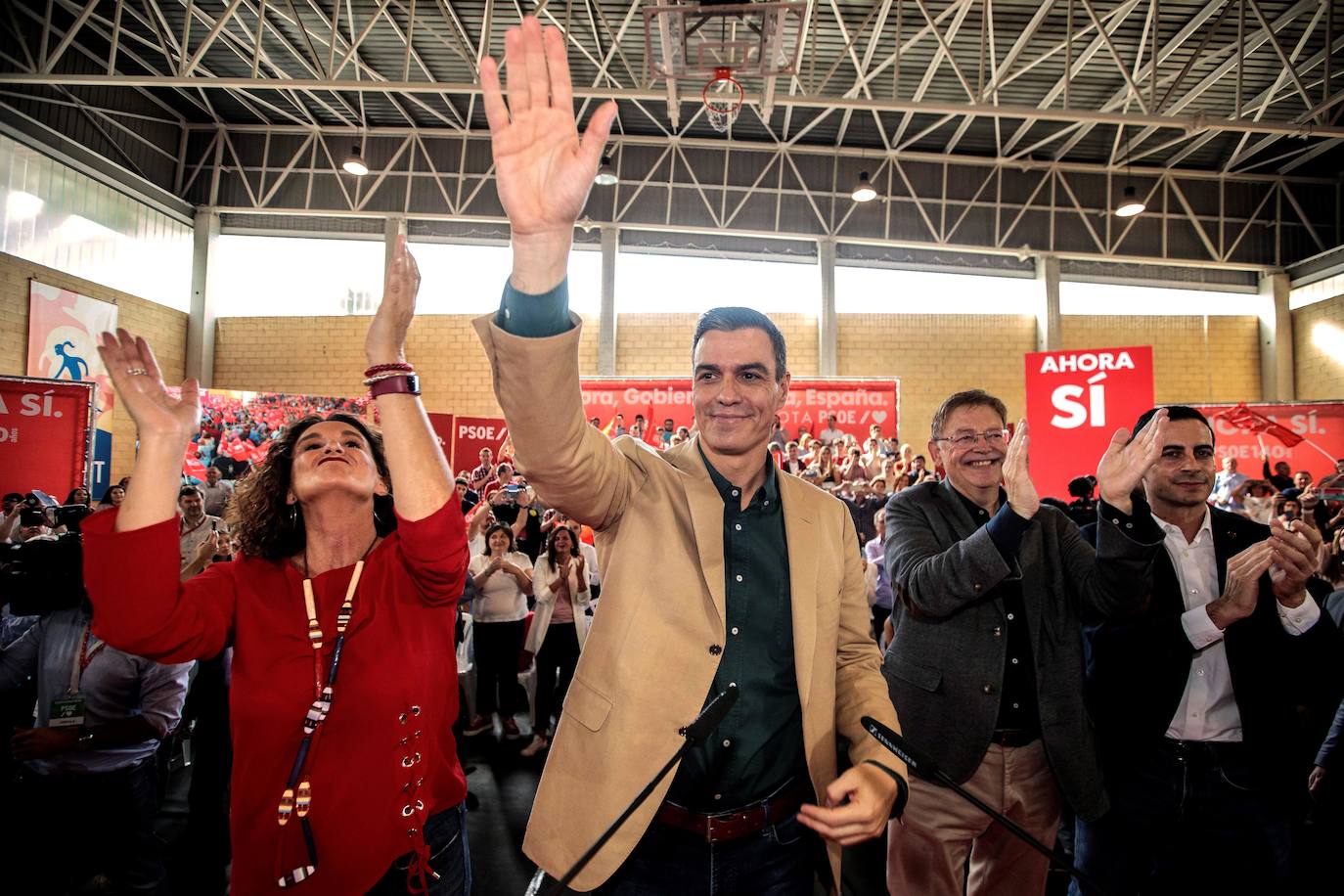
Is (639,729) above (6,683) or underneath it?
above

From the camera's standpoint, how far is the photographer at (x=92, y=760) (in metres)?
2.47

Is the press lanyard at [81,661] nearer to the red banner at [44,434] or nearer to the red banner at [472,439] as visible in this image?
the red banner at [44,434]

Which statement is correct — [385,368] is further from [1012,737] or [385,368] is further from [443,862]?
[1012,737]

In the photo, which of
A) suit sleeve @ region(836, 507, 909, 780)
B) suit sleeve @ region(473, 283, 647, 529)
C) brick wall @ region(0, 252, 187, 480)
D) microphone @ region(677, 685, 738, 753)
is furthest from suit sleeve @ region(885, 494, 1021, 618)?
brick wall @ region(0, 252, 187, 480)

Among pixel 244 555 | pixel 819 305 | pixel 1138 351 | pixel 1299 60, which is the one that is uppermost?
pixel 1299 60

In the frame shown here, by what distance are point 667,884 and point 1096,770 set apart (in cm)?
143

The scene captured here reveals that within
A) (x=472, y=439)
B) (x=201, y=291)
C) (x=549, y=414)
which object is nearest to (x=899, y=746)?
(x=549, y=414)

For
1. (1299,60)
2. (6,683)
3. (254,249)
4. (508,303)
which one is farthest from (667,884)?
(254,249)

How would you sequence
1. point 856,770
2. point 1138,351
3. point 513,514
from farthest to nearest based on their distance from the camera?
point 1138,351 → point 513,514 → point 856,770

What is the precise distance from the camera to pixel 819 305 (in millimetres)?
14328

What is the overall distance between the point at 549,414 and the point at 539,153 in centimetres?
39

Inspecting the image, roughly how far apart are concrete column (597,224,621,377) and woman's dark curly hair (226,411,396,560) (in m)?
12.4

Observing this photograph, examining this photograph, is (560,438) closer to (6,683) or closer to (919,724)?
(919,724)

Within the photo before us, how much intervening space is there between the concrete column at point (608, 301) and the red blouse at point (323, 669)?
498 inches
